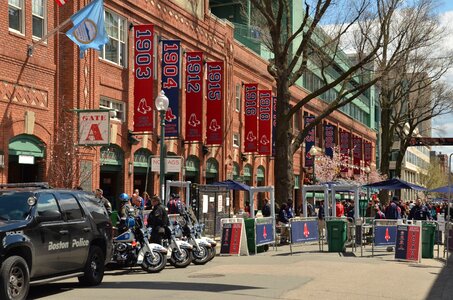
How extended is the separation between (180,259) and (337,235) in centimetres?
684

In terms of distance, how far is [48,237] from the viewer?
432 inches

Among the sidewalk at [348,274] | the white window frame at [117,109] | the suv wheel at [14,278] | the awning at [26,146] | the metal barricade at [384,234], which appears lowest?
the sidewalk at [348,274]

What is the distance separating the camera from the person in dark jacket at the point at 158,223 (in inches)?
→ 627

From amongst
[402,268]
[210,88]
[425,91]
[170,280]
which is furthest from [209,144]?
[425,91]

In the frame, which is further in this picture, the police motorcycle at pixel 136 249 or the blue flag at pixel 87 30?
the blue flag at pixel 87 30

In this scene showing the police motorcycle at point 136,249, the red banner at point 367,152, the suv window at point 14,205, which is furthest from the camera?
the red banner at point 367,152

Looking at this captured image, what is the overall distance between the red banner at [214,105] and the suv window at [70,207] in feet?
70.9

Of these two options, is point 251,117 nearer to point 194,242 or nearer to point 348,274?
point 194,242

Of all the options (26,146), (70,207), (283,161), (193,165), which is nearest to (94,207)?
(70,207)

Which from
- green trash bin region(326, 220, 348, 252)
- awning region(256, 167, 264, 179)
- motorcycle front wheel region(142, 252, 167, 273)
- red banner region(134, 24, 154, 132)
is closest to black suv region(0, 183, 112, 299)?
motorcycle front wheel region(142, 252, 167, 273)

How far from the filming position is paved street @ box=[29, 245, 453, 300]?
11.7m

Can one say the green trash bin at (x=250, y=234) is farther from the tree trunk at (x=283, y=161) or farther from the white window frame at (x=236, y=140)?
the white window frame at (x=236, y=140)

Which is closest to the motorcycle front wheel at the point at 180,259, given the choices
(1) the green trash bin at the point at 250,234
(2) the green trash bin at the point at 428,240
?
(1) the green trash bin at the point at 250,234

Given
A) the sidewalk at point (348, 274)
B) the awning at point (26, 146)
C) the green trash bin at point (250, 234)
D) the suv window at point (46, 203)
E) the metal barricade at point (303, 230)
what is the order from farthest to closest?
1. the metal barricade at point (303, 230)
2. the awning at point (26, 146)
3. the green trash bin at point (250, 234)
4. the sidewalk at point (348, 274)
5. the suv window at point (46, 203)
